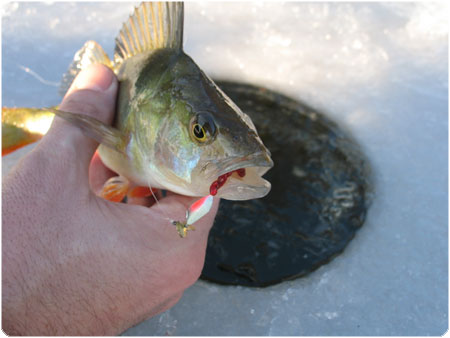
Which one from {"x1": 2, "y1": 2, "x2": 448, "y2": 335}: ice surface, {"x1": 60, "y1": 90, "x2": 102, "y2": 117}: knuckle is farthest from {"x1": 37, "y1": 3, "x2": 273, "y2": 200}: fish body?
{"x1": 2, "y1": 2, "x2": 448, "y2": 335}: ice surface

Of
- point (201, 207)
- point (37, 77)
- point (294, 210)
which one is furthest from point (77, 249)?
point (37, 77)

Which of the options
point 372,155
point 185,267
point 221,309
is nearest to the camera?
point 185,267

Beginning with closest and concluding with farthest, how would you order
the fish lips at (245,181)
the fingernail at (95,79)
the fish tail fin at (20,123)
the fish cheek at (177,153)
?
the fish lips at (245,181) → the fish cheek at (177,153) → the fingernail at (95,79) → the fish tail fin at (20,123)

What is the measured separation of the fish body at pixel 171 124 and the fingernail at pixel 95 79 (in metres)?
0.06

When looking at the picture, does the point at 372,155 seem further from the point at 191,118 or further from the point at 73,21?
the point at 73,21

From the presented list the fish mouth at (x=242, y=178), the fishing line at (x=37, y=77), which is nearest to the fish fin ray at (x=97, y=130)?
the fish mouth at (x=242, y=178)

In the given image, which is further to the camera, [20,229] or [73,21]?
[73,21]

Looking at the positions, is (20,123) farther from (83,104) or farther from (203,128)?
(203,128)

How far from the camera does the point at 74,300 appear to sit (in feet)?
4.09

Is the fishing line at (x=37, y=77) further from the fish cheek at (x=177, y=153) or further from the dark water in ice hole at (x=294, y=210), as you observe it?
the fish cheek at (x=177, y=153)

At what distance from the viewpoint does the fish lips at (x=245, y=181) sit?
110 cm

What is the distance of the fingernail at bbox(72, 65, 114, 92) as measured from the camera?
1613 mm

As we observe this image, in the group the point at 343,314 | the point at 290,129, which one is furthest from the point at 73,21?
the point at 343,314

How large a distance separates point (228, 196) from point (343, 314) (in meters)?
1.01
